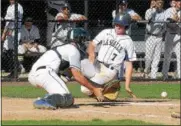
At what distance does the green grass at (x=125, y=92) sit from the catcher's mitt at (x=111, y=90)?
1.70 meters

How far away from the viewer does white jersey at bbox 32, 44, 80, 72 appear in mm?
10938

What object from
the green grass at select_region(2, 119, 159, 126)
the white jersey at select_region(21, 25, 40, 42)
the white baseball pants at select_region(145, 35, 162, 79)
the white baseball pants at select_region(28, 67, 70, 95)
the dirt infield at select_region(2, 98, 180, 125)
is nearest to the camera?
the green grass at select_region(2, 119, 159, 126)

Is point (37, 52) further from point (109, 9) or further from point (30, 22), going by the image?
point (109, 9)

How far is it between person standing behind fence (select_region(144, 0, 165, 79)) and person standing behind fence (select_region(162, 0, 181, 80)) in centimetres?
18

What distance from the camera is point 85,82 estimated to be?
11086 millimetres

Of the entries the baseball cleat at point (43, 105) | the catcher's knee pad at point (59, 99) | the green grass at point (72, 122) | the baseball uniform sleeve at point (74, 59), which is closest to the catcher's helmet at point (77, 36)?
the baseball uniform sleeve at point (74, 59)

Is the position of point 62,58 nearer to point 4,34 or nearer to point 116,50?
point 116,50

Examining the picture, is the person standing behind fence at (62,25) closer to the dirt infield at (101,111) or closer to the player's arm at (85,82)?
the dirt infield at (101,111)

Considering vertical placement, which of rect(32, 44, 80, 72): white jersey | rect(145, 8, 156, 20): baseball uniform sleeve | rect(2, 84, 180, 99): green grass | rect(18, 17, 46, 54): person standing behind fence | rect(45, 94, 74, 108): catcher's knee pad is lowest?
rect(2, 84, 180, 99): green grass

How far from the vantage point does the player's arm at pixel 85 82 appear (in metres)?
11.0

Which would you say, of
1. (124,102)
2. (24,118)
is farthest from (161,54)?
(24,118)

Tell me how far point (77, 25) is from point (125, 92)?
4.13 m

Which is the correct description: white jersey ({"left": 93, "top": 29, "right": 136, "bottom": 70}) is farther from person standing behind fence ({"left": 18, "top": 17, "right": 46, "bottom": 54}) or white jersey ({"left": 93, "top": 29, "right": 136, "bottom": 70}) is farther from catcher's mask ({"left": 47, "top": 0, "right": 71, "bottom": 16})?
catcher's mask ({"left": 47, "top": 0, "right": 71, "bottom": 16})

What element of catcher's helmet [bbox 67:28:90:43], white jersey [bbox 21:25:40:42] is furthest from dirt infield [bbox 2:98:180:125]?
white jersey [bbox 21:25:40:42]
